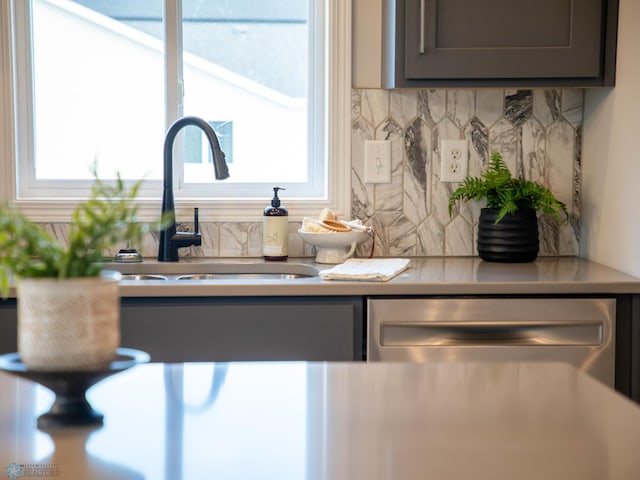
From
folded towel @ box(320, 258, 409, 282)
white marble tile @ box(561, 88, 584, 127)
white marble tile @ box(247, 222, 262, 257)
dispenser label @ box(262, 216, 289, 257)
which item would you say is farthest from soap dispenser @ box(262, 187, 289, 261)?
white marble tile @ box(561, 88, 584, 127)

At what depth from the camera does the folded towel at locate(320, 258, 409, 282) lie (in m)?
2.37

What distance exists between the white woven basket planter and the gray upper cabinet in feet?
5.81

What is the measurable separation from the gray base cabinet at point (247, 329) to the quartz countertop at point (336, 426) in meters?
0.88

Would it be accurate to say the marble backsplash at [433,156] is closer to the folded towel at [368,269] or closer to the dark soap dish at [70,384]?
the folded towel at [368,269]

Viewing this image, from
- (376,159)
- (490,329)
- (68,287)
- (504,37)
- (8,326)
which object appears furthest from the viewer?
(376,159)

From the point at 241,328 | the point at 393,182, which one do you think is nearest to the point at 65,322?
the point at 241,328

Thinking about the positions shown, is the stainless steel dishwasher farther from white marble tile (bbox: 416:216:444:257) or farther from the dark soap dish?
the dark soap dish

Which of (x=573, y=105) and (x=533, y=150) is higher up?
(x=573, y=105)

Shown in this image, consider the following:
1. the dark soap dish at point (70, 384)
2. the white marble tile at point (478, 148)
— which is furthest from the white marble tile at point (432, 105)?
the dark soap dish at point (70, 384)

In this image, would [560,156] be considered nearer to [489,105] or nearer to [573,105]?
[573,105]

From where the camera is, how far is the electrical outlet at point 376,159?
9.59 feet

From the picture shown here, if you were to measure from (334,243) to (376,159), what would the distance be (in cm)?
36

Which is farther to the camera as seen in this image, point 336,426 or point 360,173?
point 360,173

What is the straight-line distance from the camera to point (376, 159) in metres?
2.93
